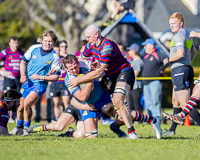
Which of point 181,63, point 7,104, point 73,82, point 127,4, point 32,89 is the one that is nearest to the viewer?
point 73,82

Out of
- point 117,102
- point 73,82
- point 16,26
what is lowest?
point 117,102

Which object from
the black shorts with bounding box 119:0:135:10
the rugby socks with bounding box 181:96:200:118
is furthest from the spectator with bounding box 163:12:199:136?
the black shorts with bounding box 119:0:135:10

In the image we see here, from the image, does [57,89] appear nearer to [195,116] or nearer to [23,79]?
[23,79]

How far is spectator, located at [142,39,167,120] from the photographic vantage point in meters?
11.7

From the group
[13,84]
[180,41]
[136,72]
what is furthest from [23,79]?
[136,72]

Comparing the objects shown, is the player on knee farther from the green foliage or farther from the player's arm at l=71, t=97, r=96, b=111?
the green foliage

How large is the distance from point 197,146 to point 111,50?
2.19 metres

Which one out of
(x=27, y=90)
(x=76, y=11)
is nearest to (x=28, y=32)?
(x=76, y=11)

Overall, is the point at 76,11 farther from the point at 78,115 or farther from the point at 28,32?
the point at 78,115

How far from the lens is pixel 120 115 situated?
7574 millimetres

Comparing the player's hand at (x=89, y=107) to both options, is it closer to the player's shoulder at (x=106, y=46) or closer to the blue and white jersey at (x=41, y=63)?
the player's shoulder at (x=106, y=46)

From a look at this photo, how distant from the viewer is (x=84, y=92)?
7406 millimetres

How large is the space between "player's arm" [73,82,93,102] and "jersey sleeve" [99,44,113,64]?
522 mm

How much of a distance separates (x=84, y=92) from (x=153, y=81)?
15.5 feet
